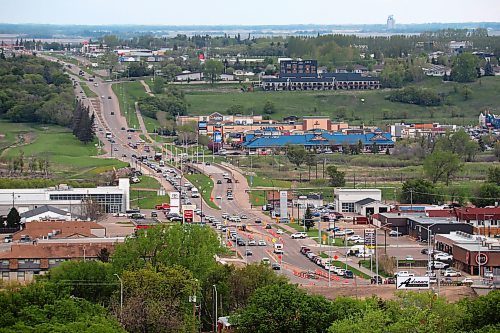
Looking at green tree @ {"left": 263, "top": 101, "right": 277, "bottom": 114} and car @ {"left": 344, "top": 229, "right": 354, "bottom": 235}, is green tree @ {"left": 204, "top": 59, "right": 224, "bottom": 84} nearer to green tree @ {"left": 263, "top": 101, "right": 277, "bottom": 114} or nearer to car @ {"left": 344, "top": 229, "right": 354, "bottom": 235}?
green tree @ {"left": 263, "top": 101, "right": 277, "bottom": 114}

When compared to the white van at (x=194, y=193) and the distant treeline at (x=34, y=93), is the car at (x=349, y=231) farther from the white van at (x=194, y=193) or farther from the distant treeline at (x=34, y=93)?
the distant treeline at (x=34, y=93)

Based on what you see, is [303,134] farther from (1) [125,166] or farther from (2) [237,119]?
(1) [125,166]

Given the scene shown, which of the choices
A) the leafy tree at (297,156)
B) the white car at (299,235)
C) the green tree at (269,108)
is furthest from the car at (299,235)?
the green tree at (269,108)

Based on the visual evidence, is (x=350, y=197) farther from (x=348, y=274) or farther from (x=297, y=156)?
(x=348, y=274)

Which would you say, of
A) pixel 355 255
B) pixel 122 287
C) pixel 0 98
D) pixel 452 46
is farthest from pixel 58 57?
pixel 122 287

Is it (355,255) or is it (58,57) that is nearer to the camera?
(355,255)

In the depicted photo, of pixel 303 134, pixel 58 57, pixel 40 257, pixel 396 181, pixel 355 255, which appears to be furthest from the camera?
pixel 58 57
